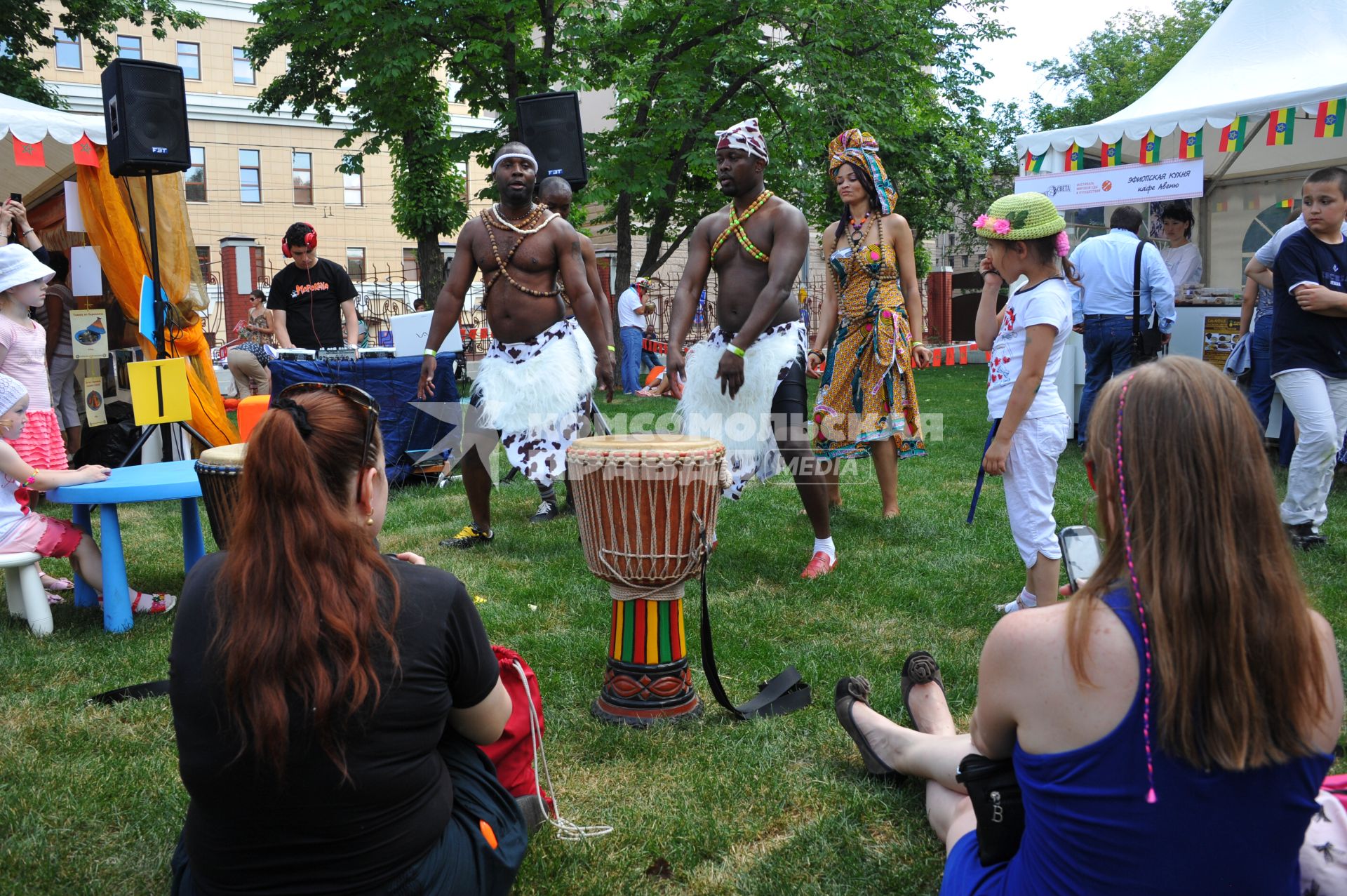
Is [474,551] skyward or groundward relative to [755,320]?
groundward

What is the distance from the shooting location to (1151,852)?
5.00 feet

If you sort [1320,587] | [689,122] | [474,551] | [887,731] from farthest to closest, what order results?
[689,122] < [474,551] < [1320,587] < [887,731]

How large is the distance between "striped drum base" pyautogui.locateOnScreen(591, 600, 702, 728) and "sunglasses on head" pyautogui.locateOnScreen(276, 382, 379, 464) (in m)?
1.60

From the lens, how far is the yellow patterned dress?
5.59 metres

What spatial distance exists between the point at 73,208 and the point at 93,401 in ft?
5.26

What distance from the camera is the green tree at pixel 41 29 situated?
14617mm

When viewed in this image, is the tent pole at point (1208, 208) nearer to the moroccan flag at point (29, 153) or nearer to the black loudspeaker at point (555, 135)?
the black loudspeaker at point (555, 135)

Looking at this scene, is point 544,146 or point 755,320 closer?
point 755,320

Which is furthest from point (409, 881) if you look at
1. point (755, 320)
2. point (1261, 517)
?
point (755, 320)

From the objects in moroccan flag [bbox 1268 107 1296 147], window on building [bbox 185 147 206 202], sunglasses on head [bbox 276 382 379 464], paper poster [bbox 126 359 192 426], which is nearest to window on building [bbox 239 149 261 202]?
window on building [bbox 185 147 206 202]

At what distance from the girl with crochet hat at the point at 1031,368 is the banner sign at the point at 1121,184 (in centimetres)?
518

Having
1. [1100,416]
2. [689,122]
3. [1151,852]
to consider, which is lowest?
[1151,852]

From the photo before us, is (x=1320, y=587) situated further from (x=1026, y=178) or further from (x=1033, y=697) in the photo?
(x=1026, y=178)

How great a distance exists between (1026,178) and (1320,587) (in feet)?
19.4
